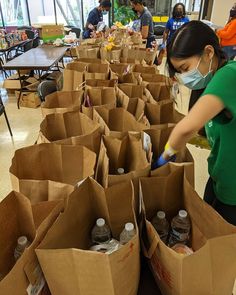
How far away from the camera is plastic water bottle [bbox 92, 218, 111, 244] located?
2.61ft

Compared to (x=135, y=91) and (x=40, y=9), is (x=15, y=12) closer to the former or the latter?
(x=40, y=9)

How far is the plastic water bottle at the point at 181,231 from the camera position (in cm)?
79

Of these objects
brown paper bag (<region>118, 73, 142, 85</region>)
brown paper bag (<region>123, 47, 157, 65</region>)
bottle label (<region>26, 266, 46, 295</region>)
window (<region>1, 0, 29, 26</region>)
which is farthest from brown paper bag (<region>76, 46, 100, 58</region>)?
window (<region>1, 0, 29, 26</region>)

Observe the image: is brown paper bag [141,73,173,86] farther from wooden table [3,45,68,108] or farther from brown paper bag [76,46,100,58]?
wooden table [3,45,68,108]

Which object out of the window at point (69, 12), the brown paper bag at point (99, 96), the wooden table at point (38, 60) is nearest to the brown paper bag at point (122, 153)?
the brown paper bag at point (99, 96)

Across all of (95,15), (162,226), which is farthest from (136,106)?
(95,15)

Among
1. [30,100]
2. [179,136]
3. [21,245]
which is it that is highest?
[179,136]

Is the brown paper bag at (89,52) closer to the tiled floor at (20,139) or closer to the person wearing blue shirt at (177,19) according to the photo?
the tiled floor at (20,139)

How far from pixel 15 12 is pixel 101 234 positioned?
8.75 meters

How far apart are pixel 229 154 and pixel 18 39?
19.5ft

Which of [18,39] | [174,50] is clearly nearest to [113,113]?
[174,50]

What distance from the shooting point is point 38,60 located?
152 inches

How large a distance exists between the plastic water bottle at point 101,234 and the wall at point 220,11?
22.7 feet

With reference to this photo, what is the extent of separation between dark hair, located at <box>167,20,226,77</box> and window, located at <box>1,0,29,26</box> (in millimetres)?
8207
